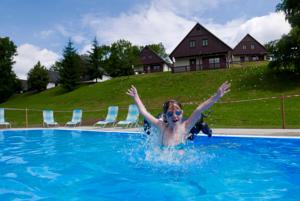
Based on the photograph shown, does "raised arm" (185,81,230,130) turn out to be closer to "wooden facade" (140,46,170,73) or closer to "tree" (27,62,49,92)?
"tree" (27,62,49,92)

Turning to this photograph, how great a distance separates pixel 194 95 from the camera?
2920cm

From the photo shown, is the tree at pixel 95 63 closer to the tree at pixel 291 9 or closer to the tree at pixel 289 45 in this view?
the tree at pixel 289 45

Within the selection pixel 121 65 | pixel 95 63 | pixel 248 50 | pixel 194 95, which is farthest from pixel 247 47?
pixel 194 95

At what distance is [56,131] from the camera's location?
15375 millimetres

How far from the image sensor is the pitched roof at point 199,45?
149 feet

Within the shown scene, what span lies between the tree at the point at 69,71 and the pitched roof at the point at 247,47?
3302 cm

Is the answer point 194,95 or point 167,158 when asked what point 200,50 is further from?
point 167,158

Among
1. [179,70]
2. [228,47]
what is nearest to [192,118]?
[179,70]

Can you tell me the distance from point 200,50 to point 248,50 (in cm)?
2297

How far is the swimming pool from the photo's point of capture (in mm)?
5203

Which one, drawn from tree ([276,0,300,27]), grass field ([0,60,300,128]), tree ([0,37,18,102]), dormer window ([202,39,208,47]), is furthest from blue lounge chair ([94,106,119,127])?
tree ([0,37,18,102])

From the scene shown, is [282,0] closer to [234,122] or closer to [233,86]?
[233,86]

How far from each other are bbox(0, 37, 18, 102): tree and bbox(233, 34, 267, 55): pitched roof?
41.8 m

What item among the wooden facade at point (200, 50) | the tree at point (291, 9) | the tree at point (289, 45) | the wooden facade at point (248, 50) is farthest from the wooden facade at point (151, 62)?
the tree at point (291, 9)
